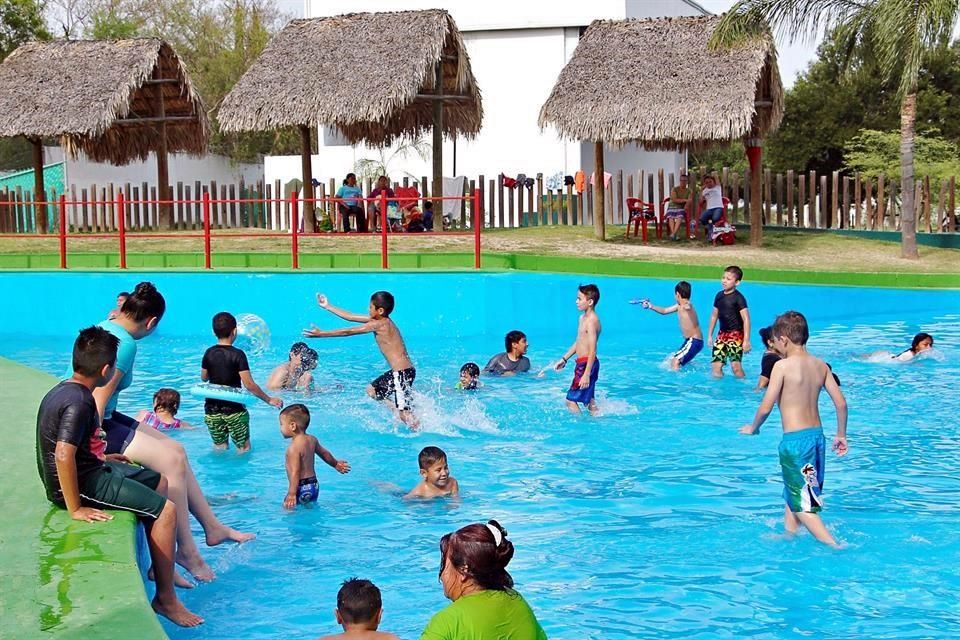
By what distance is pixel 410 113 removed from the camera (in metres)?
25.3

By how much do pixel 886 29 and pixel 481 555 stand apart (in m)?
18.5

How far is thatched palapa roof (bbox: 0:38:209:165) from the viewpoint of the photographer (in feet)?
78.9

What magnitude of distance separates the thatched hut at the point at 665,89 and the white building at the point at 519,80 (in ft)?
23.6

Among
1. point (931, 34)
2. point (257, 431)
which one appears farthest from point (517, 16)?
point (257, 431)

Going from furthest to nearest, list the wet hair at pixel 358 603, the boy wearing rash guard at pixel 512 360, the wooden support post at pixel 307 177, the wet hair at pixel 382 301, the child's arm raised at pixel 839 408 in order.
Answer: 1. the wooden support post at pixel 307 177
2. the boy wearing rash guard at pixel 512 360
3. the wet hair at pixel 382 301
4. the child's arm raised at pixel 839 408
5. the wet hair at pixel 358 603

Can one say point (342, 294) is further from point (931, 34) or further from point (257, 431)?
point (931, 34)

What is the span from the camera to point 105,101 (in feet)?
78.6

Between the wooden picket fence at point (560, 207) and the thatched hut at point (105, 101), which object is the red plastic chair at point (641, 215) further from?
the thatched hut at point (105, 101)

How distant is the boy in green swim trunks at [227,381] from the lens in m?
9.59

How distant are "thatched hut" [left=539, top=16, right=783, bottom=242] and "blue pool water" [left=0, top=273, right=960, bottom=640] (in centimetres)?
515

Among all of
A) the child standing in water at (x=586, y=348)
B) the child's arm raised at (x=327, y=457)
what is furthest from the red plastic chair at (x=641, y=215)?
the child's arm raised at (x=327, y=457)

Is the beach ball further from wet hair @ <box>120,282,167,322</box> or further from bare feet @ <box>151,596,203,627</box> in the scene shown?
bare feet @ <box>151,596,203,627</box>

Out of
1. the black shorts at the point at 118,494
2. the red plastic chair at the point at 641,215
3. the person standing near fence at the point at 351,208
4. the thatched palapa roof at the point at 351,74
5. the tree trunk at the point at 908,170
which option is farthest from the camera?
the person standing near fence at the point at 351,208

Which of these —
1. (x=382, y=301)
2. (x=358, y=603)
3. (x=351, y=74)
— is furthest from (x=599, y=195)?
(x=358, y=603)
